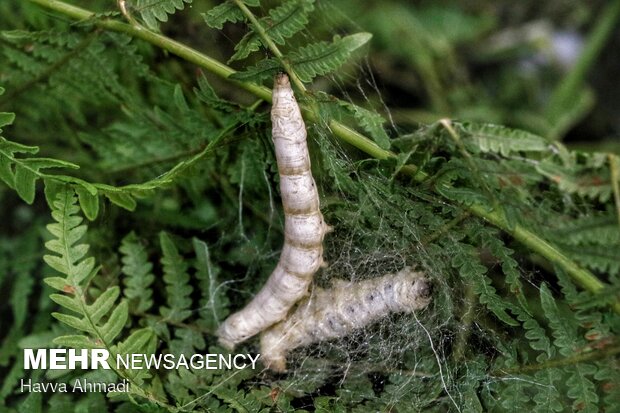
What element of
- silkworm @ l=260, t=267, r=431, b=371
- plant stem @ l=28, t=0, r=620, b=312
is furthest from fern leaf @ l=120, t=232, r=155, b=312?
plant stem @ l=28, t=0, r=620, b=312

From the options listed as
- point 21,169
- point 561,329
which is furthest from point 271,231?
point 561,329

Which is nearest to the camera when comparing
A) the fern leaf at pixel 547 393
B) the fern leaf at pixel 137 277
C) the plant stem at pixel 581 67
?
the fern leaf at pixel 547 393

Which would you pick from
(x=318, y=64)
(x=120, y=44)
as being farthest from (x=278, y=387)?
(x=120, y=44)

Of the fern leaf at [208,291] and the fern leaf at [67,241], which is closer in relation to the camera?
the fern leaf at [67,241]

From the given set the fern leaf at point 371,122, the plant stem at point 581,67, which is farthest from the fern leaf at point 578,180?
the plant stem at point 581,67

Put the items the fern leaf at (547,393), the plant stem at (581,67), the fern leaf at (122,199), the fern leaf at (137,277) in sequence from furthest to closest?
1. the plant stem at (581,67)
2. the fern leaf at (137,277)
3. the fern leaf at (122,199)
4. the fern leaf at (547,393)

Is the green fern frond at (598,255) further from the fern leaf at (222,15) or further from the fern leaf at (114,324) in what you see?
the fern leaf at (114,324)

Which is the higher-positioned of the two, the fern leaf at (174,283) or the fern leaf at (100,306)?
the fern leaf at (174,283)

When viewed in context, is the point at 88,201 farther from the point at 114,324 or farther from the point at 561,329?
the point at 561,329
